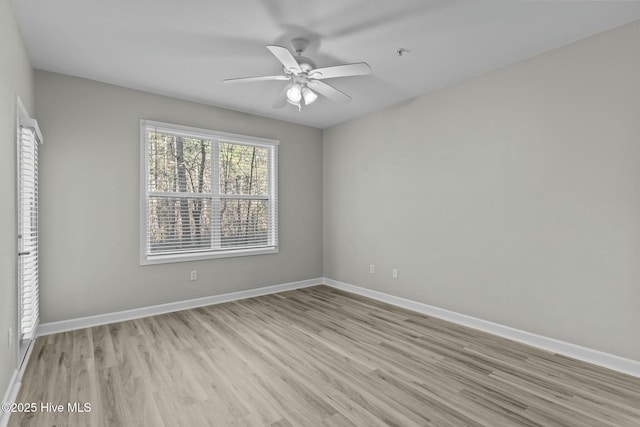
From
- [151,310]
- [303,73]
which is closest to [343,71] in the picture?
[303,73]

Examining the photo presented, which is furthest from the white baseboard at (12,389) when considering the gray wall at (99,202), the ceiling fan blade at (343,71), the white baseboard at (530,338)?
the white baseboard at (530,338)

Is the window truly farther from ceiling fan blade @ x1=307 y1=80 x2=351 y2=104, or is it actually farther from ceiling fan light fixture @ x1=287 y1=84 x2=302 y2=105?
ceiling fan blade @ x1=307 y1=80 x2=351 y2=104

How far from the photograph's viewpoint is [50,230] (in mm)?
3279

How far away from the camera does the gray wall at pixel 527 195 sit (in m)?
2.55

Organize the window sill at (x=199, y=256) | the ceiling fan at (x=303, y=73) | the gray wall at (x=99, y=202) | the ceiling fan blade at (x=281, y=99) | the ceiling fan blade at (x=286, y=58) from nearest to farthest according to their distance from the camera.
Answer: the ceiling fan blade at (x=286, y=58) → the ceiling fan at (x=303, y=73) → the ceiling fan blade at (x=281, y=99) → the gray wall at (x=99, y=202) → the window sill at (x=199, y=256)

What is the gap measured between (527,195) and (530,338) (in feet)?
4.36

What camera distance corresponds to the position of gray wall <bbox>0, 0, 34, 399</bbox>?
76.6 inches

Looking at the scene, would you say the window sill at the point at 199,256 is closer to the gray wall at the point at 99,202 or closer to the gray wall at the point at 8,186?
the gray wall at the point at 99,202

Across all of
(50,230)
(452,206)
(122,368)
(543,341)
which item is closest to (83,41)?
(50,230)

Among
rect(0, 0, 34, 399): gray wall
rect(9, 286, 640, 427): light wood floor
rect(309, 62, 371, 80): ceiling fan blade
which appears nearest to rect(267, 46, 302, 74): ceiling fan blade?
rect(309, 62, 371, 80): ceiling fan blade

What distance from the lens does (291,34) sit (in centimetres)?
262

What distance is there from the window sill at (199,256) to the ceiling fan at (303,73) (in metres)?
2.26

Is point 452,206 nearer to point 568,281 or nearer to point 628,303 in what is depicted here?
point 568,281

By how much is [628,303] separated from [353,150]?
11.5 ft
